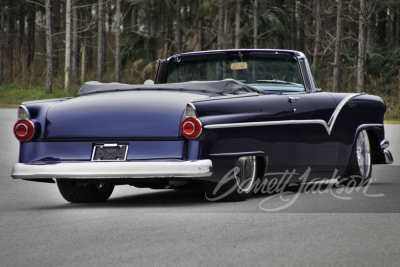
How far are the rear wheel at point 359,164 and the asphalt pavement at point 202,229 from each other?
Result: 0.30 m

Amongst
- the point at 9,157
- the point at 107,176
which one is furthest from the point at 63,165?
the point at 9,157

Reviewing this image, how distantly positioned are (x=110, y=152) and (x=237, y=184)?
3.93 feet

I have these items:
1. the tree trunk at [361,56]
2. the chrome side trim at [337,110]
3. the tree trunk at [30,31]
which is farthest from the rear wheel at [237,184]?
the tree trunk at [30,31]

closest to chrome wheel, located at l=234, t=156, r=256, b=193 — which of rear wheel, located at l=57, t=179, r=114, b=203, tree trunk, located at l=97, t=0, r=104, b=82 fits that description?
rear wheel, located at l=57, t=179, r=114, b=203

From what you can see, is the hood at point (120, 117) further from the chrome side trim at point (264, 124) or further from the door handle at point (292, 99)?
the door handle at point (292, 99)

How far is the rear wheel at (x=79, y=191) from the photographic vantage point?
7.49 metres

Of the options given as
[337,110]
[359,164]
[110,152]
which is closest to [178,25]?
[359,164]

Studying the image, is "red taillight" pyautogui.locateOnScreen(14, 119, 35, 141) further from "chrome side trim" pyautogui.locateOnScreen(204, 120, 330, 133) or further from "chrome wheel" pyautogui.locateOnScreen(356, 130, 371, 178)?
"chrome wheel" pyautogui.locateOnScreen(356, 130, 371, 178)

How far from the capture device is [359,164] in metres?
8.91

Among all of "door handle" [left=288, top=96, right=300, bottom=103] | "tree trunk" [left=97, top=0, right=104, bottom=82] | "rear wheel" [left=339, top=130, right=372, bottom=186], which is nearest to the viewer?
"door handle" [left=288, top=96, right=300, bottom=103]

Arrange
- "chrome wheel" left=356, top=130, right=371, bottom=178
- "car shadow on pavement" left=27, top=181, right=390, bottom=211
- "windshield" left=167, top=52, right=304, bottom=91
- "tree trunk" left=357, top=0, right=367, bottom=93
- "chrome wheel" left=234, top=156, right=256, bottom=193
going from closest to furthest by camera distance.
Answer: "chrome wheel" left=234, top=156, right=256, bottom=193 → "car shadow on pavement" left=27, top=181, right=390, bottom=211 → "windshield" left=167, top=52, right=304, bottom=91 → "chrome wheel" left=356, top=130, right=371, bottom=178 → "tree trunk" left=357, top=0, right=367, bottom=93

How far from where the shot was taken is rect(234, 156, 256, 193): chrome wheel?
23.4 feet

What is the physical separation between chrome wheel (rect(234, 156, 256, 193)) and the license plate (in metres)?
1.04

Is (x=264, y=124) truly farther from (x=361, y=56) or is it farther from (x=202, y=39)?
(x=202, y=39)
